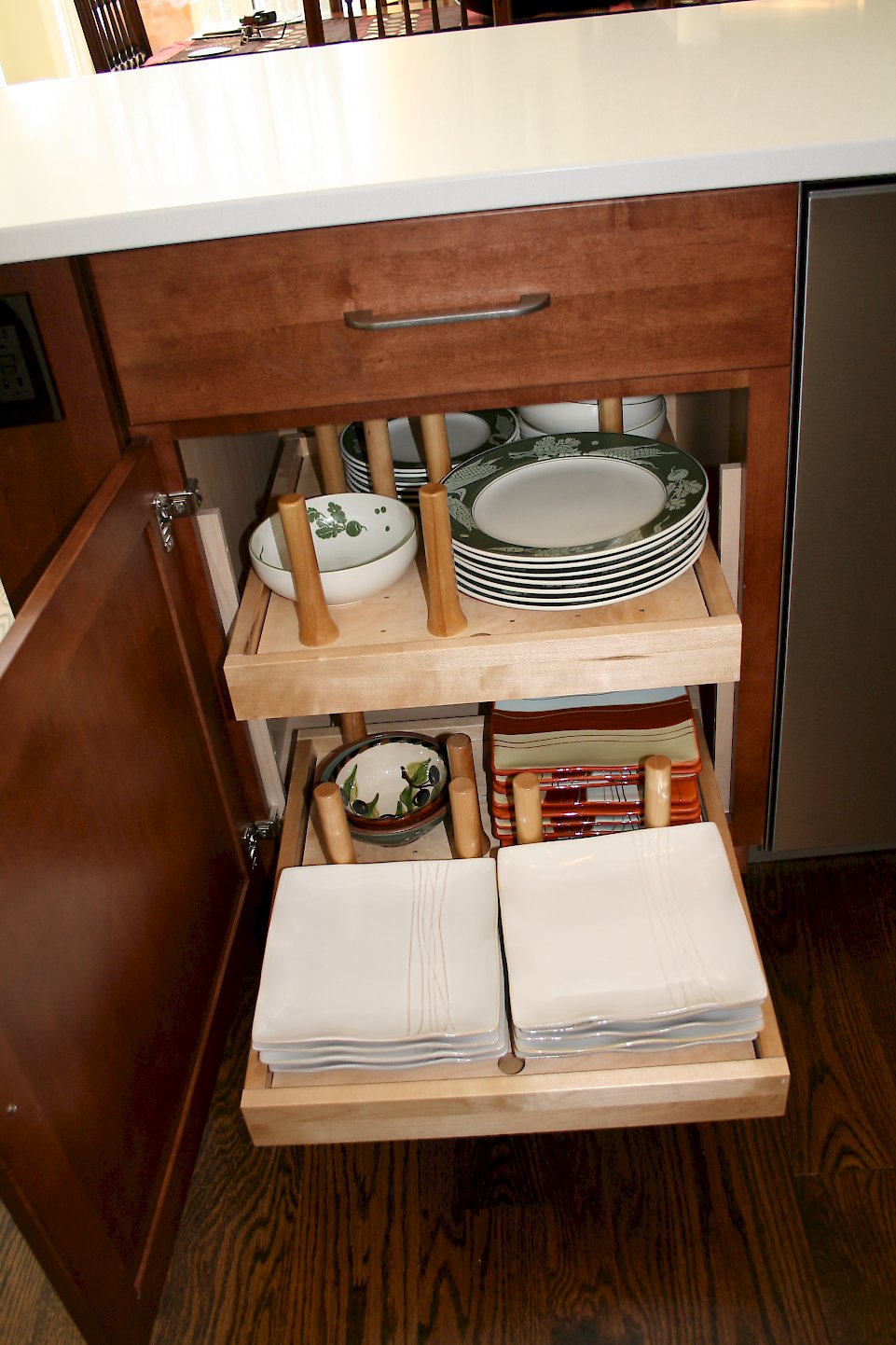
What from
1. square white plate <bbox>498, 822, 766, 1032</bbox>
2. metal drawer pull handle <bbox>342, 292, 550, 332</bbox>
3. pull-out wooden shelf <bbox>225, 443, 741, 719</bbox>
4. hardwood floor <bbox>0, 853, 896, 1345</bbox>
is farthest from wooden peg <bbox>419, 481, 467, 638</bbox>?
hardwood floor <bbox>0, 853, 896, 1345</bbox>

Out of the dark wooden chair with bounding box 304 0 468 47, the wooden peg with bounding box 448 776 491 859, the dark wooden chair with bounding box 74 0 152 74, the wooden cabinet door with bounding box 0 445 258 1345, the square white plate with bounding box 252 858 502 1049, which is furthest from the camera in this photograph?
the dark wooden chair with bounding box 74 0 152 74

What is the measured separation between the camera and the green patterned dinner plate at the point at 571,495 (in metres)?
0.99

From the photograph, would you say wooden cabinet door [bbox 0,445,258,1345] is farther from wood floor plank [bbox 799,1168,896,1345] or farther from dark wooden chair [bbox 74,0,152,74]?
dark wooden chair [bbox 74,0,152,74]

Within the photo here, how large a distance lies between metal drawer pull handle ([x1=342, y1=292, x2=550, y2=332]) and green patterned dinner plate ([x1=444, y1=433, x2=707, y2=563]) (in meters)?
0.21

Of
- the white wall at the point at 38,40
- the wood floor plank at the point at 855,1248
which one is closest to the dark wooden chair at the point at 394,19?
the white wall at the point at 38,40

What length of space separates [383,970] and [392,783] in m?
0.28

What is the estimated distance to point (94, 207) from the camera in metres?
0.86

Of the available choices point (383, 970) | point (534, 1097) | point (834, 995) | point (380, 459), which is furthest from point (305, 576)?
point (834, 995)

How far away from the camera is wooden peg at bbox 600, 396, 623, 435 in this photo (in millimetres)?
1171

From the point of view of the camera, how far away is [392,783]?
1207 mm

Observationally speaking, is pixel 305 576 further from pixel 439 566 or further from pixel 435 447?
pixel 435 447

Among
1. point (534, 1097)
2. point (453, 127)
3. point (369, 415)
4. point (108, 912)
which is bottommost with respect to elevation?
point (534, 1097)

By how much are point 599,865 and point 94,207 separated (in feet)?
2.36

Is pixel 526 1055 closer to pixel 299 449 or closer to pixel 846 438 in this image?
pixel 846 438
